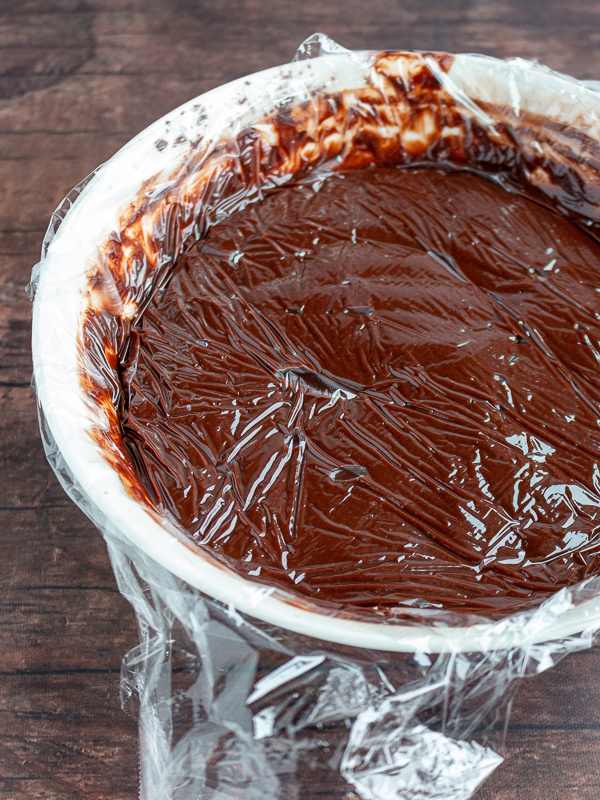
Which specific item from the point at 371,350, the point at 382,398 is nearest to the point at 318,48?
the point at 371,350

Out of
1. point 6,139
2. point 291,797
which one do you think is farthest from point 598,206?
point 6,139

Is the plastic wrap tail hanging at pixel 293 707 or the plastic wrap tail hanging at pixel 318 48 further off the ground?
the plastic wrap tail hanging at pixel 318 48

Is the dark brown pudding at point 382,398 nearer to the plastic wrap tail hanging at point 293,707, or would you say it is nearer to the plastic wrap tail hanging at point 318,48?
the plastic wrap tail hanging at point 293,707

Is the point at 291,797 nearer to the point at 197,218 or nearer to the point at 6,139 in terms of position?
the point at 197,218

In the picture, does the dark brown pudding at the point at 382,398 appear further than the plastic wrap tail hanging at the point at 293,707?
Yes

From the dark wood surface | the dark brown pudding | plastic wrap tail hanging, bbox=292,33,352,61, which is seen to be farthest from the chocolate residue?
the dark wood surface

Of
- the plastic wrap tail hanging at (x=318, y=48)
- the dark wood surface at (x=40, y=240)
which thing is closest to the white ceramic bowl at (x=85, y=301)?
the plastic wrap tail hanging at (x=318, y=48)

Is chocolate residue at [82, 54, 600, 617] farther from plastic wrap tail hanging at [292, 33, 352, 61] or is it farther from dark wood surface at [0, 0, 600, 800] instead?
dark wood surface at [0, 0, 600, 800]

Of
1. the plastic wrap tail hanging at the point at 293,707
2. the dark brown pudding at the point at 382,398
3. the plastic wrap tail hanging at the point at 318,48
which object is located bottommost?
the plastic wrap tail hanging at the point at 293,707

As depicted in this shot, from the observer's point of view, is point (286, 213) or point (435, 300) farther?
point (286, 213)
